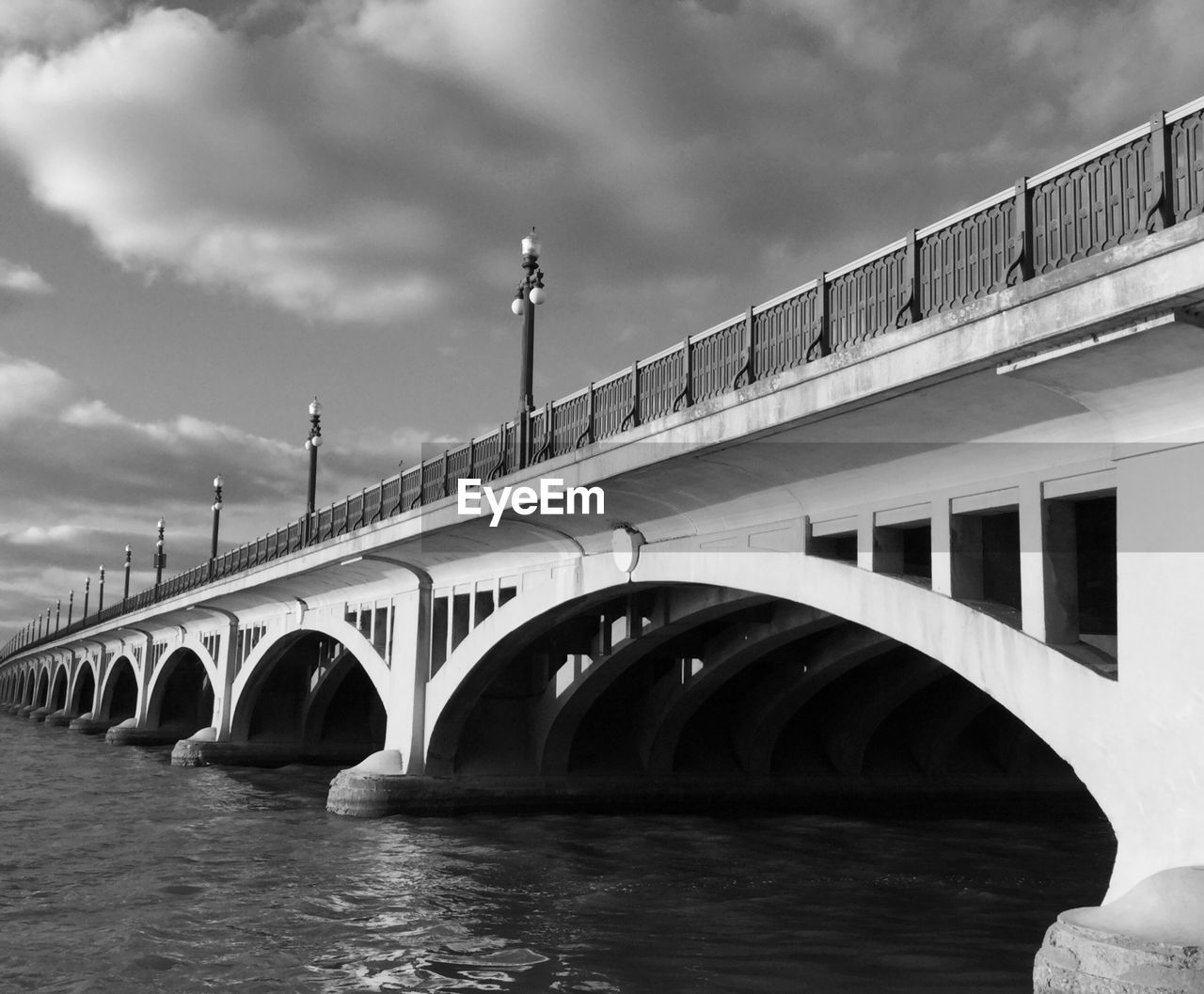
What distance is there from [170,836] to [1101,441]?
19227 millimetres

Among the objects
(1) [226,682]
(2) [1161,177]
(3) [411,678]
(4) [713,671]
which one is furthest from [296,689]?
(2) [1161,177]

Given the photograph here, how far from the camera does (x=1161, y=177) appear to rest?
30.9 feet

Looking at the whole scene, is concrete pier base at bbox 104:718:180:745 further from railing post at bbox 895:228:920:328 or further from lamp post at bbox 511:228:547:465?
railing post at bbox 895:228:920:328

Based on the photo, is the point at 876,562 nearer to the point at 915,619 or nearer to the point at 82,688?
the point at 915,619

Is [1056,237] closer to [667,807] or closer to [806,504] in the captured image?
[806,504]

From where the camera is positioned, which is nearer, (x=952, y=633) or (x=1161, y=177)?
(x=1161, y=177)

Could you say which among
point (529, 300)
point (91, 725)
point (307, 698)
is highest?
point (529, 300)

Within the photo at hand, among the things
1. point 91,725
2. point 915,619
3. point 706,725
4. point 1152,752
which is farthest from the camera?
point 91,725

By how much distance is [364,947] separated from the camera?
46.6 ft

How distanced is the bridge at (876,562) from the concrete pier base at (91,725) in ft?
141

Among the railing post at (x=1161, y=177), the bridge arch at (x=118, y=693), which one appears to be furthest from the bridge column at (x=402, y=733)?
the bridge arch at (x=118, y=693)

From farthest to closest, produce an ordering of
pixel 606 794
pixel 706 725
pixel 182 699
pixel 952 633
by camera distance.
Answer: pixel 182 699 < pixel 706 725 < pixel 606 794 < pixel 952 633

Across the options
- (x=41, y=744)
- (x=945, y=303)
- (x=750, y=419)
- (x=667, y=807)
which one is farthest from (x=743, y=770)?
(x=41, y=744)

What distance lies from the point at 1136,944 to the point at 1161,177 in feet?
17.8
